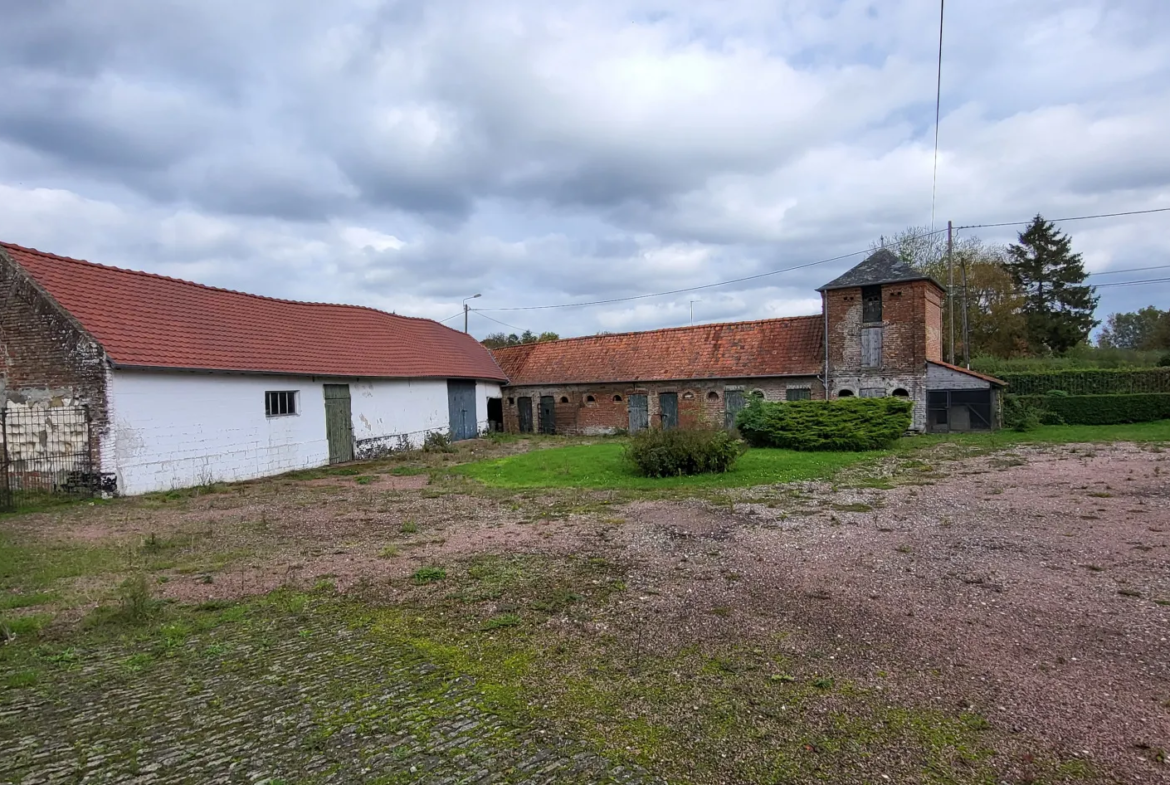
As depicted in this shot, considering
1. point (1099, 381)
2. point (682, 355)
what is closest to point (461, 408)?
point (682, 355)

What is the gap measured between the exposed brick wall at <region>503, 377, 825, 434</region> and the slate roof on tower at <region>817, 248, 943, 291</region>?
3904 millimetres

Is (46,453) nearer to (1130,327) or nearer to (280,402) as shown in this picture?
(280,402)

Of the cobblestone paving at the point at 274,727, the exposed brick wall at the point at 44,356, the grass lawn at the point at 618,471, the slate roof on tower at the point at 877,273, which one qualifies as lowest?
the grass lawn at the point at 618,471

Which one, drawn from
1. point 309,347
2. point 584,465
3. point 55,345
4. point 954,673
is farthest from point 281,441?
point 954,673

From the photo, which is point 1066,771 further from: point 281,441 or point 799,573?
point 281,441

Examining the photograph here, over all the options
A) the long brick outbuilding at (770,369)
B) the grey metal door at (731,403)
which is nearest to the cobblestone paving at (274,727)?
the long brick outbuilding at (770,369)

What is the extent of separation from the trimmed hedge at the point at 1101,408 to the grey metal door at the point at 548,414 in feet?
62.5

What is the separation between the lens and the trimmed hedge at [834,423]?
18.5 metres

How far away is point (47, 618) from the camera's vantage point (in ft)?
18.1

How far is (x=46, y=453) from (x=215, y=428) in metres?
3.19

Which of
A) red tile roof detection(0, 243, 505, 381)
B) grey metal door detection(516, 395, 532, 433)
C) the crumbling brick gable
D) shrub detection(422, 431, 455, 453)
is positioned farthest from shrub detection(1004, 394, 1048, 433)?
the crumbling brick gable

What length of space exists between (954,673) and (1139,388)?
30056mm

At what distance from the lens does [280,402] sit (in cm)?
1766

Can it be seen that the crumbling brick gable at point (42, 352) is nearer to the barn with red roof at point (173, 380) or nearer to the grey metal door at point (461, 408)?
the barn with red roof at point (173, 380)
